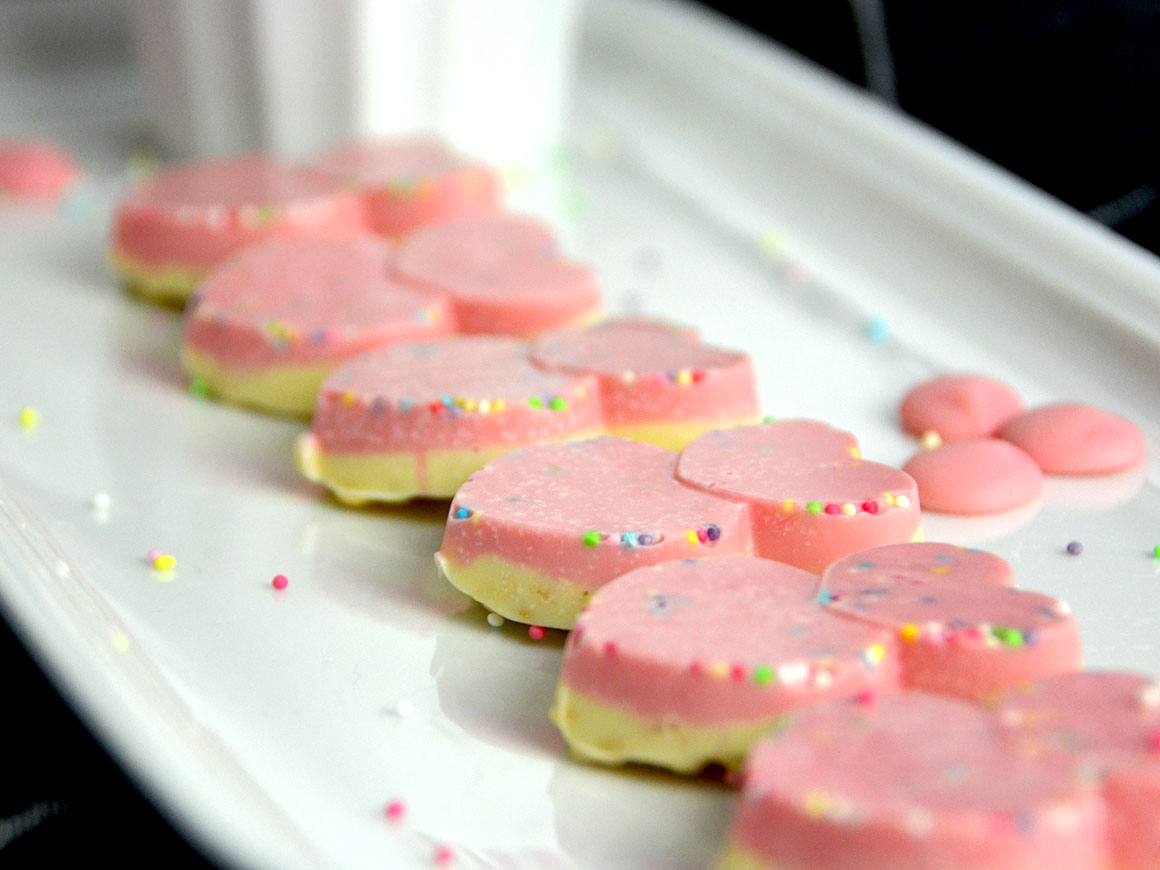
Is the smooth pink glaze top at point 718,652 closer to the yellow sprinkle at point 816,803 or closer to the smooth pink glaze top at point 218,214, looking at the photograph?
the yellow sprinkle at point 816,803

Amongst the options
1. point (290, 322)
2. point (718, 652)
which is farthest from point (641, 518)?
point (290, 322)

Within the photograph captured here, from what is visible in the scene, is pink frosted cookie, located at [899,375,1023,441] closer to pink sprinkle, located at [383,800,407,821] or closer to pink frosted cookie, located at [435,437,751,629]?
pink frosted cookie, located at [435,437,751,629]

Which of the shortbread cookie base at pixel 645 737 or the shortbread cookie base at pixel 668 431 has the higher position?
the shortbread cookie base at pixel 645 737

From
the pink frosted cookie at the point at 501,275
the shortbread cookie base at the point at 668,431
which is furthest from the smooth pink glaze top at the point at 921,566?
the pink frosted cookie at the point at 501,275

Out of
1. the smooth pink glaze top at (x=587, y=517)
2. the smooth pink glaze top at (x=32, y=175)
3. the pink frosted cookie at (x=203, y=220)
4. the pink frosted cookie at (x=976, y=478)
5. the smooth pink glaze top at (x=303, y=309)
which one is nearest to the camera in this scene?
the smooth pink glaze top at (x=587, y=517)

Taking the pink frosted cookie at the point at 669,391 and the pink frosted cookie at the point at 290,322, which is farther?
the pink frosted cookie at the point at 290,322

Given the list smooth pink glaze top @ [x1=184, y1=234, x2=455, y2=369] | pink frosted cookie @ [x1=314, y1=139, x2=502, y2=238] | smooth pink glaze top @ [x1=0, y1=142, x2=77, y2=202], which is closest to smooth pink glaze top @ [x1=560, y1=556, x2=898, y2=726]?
smooth pink glaze top @ [x1=184, y1=234, x2=455, y2=369]

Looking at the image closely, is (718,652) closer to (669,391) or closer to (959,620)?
(959,620)
